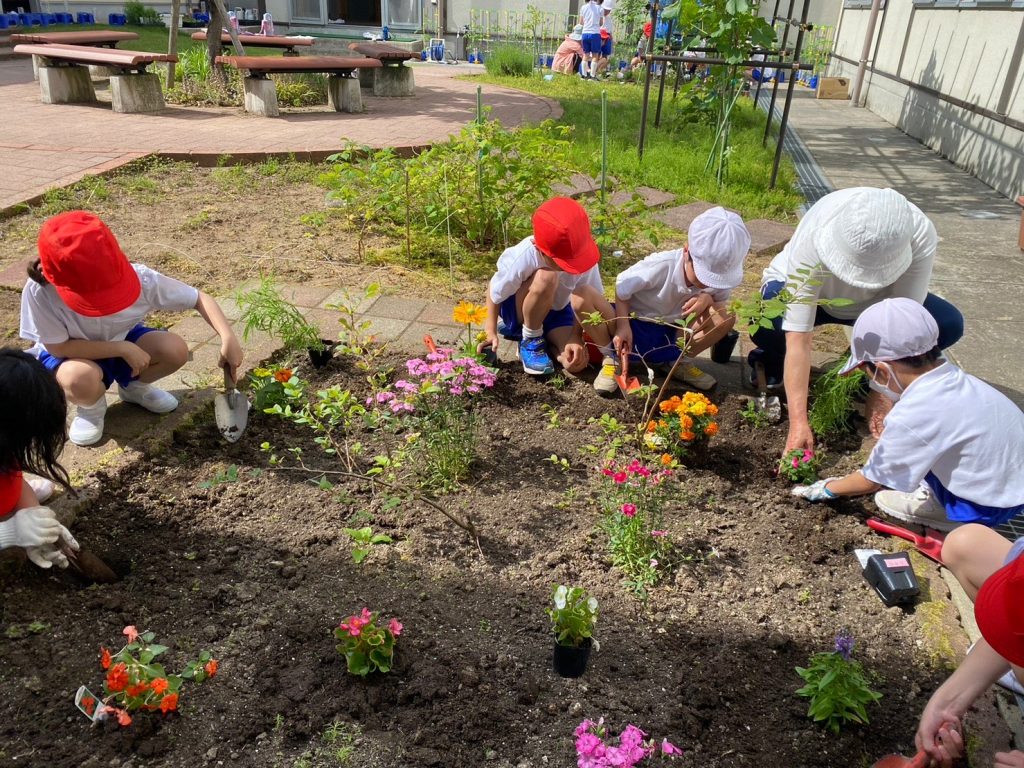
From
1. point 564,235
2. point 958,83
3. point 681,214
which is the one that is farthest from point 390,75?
point 564,235

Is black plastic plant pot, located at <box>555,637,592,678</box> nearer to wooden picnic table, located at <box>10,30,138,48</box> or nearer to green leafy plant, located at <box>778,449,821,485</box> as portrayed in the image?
green leafy plant, located at <box>778,449,821,485</box>

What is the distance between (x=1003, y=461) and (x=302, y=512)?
2168mm

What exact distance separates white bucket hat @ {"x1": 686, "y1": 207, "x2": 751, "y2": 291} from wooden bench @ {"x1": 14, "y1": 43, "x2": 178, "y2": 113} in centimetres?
759

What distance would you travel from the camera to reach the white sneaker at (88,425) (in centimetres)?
282

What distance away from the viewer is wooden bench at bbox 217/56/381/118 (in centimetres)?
871

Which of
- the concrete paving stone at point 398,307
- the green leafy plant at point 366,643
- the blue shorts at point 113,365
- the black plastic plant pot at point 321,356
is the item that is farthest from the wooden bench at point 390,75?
the green leafy plant at point 366,643

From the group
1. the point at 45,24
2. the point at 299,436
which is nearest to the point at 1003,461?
the point at 299,436

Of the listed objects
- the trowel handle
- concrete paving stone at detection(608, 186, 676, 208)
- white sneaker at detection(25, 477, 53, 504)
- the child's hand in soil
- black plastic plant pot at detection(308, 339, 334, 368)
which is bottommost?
white sneaker at detection(25, 477, 53, 504)

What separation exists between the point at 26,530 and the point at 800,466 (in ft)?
8.07

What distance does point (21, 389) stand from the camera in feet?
6.54

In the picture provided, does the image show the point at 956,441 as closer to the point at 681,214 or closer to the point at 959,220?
the point at 681,214

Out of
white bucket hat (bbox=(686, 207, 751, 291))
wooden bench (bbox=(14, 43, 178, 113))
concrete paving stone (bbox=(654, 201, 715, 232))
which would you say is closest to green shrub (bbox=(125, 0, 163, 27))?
wooden bench (bbox=(14, 43, 178, 113))

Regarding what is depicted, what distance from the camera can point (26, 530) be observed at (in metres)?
2.04

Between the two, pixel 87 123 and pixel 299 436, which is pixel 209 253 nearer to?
pixel 299 436
